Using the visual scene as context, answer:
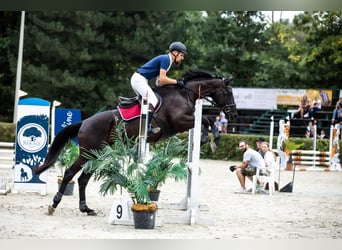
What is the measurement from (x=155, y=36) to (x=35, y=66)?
417 centimetres

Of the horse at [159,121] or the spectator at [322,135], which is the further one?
the spectator at [322,135]

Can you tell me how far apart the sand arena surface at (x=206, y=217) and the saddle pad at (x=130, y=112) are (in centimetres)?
79

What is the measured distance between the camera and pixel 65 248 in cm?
445

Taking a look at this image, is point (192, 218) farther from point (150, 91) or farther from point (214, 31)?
point (214, 31)

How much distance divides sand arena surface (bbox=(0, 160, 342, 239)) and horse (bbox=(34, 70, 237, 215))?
422 mm

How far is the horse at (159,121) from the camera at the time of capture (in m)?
6.51

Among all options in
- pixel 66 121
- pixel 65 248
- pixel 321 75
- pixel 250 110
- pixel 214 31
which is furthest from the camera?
pixel 214 31

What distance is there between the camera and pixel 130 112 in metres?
6.52

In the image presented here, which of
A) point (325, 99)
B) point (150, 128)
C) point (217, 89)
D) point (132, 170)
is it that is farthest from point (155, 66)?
point (325, 99)

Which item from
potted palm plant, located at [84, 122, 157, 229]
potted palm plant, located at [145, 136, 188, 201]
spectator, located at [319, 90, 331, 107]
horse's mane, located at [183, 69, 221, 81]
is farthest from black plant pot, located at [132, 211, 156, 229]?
spectator, located at [319, 90, 331, 107]

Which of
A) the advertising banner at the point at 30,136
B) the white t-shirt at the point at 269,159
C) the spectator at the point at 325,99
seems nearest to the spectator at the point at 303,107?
the spectator at the point at 325,99

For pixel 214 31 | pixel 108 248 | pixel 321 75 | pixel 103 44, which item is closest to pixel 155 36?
pixel 103 44

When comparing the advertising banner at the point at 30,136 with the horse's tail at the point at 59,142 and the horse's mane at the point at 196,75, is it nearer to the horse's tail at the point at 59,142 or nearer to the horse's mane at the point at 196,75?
the horse's tail at the point at 59,142

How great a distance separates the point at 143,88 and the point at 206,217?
141cm
